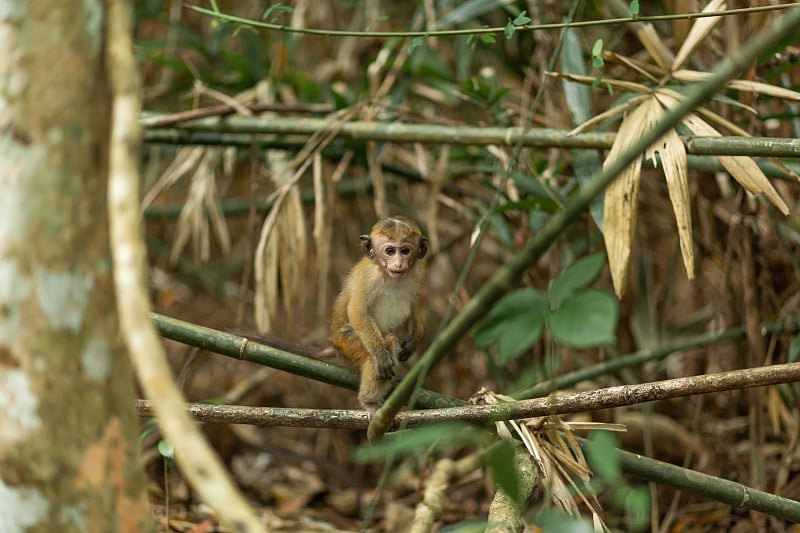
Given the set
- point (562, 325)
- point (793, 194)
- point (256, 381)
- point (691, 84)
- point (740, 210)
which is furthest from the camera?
point (256, 381)

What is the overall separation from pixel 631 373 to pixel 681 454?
25.3 inches

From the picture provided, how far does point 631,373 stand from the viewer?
18.1 feet

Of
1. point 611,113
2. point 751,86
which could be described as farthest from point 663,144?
point 751,86

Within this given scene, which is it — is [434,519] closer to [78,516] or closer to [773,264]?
[78,516]

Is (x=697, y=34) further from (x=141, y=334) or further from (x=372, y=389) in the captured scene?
(x=141, y=334)

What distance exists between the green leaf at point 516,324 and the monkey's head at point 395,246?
5.68 ft

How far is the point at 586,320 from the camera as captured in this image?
1818 mm

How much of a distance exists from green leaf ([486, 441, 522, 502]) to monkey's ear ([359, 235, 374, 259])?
2841 mm

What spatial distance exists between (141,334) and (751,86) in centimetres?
308

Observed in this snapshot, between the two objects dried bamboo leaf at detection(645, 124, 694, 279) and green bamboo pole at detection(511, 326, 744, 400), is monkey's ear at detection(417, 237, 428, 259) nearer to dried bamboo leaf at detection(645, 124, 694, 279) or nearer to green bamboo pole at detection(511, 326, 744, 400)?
green bamboo pole at detection(511, 326, 744, 400)

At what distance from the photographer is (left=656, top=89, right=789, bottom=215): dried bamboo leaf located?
10.8 feet

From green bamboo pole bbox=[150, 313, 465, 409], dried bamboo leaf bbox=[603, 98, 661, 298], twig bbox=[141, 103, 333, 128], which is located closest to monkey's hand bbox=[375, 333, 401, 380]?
green bamboo pole bbox=[150, 313, 465, 409]

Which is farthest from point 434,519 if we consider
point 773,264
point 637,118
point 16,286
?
point 773,264

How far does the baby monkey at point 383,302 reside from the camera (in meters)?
4.20
